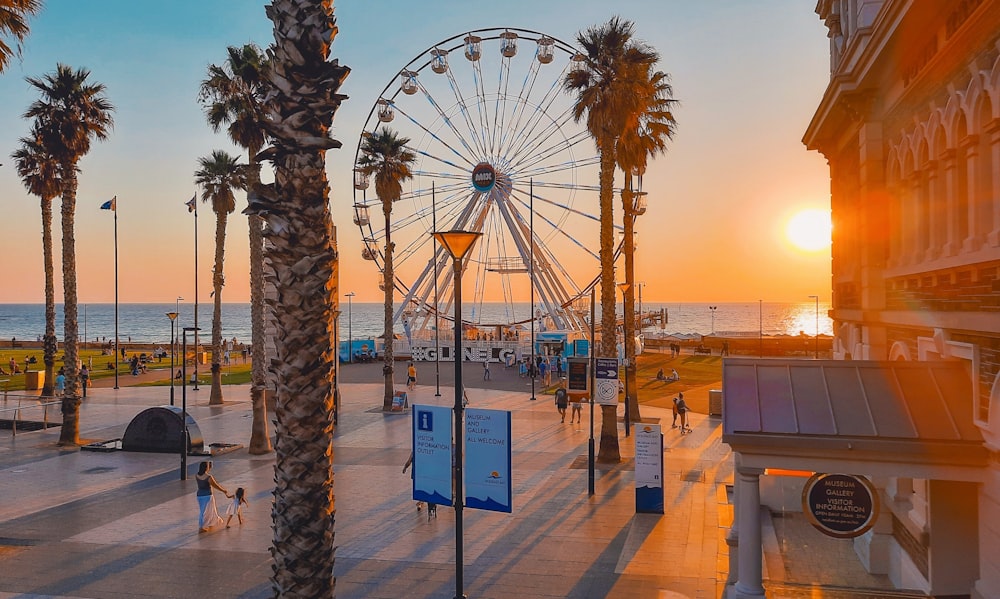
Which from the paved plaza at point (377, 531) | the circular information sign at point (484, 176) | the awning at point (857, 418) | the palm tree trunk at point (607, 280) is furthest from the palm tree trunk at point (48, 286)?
the awning at point (857, 418)

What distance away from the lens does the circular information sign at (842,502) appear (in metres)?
9.38

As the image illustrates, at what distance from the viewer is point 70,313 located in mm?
23172

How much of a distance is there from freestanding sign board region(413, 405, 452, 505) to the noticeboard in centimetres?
1147

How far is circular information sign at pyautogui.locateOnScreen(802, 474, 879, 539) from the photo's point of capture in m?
9.38

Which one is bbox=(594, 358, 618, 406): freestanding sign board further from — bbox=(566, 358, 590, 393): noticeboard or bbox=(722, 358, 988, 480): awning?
bbox=(722, 358, 988, 480): awning

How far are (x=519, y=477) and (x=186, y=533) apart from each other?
26.5 ft

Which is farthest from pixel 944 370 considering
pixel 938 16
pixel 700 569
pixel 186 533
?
pixel 186 533

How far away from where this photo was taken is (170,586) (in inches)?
455

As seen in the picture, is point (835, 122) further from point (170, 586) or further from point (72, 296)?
point (72, 296)

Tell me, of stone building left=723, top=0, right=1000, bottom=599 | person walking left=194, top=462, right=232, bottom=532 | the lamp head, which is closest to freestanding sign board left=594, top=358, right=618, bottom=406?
stone building left=723, top=0, right=1000, bottom=599

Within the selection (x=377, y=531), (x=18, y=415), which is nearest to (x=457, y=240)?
(x=377, y=531)

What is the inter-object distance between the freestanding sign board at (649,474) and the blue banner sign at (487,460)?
453 centimetres

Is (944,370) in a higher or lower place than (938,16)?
lower

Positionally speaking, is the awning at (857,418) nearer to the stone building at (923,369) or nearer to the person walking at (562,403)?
the stone building at (923,369)
